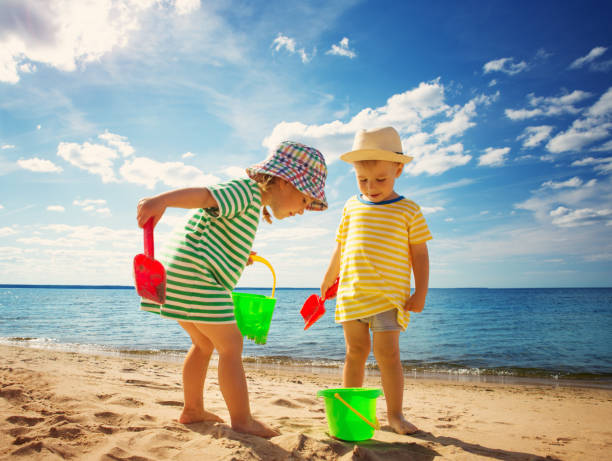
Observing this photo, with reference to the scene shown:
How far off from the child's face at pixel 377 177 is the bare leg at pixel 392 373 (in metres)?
0.96

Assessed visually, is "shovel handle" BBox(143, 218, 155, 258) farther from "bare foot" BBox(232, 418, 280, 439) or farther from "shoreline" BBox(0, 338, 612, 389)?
"shoreline" BBox(0, 338, 612, 389)

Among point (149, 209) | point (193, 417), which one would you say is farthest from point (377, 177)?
point (193, 417)

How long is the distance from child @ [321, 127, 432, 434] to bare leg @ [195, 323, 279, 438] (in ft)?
2.65

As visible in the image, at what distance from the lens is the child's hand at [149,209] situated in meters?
1.83

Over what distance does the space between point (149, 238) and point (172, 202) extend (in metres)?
0.21

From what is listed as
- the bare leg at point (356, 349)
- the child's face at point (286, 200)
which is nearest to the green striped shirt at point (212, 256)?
the child's face at point (286, 200)

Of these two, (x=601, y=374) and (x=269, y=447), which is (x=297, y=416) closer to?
(x=269, y=447)

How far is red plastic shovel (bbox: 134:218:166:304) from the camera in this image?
1.87 meters

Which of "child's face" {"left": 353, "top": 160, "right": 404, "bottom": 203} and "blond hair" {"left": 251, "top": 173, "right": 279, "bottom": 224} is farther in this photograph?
"child's face" {"left": 353, "top": 160, "right": 404, "bottom": 203}

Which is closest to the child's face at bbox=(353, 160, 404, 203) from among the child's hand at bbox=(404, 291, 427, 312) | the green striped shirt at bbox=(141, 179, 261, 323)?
the child's hand at bbox=(404, 291, 427, 312)

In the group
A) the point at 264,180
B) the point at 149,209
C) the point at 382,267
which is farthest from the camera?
the point at 382,267

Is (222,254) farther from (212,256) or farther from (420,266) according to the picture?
(420,266)

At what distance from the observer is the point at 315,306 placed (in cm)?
303

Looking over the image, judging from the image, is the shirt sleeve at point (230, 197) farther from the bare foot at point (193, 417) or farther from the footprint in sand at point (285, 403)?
the footprint in sand at point (285, 403)
